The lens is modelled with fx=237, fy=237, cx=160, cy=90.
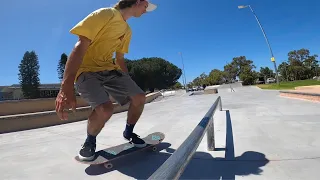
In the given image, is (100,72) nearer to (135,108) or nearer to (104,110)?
(104,110)

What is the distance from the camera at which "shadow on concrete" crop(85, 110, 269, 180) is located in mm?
2244

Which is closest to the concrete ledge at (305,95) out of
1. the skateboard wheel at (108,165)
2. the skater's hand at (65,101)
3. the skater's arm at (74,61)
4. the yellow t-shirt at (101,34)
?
the yellow t-shirt at (101,34)

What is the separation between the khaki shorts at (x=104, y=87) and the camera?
95.4 inches

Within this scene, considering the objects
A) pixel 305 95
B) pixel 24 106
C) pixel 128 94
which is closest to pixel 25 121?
pixel 24 106

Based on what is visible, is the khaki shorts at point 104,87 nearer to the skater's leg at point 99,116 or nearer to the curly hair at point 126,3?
A: the skater's leg at point 99,116

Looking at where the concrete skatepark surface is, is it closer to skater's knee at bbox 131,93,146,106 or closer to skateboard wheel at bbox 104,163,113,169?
skateboard wheel at bbox 104,163,113,169

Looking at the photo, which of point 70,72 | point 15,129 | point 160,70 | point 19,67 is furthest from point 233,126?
point 160,70

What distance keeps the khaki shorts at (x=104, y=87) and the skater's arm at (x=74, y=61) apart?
0.31 metres

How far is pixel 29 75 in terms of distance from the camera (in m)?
55.1

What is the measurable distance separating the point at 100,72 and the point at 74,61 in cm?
46

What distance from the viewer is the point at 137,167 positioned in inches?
99.5

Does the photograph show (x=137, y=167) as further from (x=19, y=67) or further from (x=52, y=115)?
(x=19, y=67)

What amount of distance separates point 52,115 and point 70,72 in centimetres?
695

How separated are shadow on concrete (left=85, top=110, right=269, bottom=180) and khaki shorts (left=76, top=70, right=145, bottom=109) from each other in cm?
69
